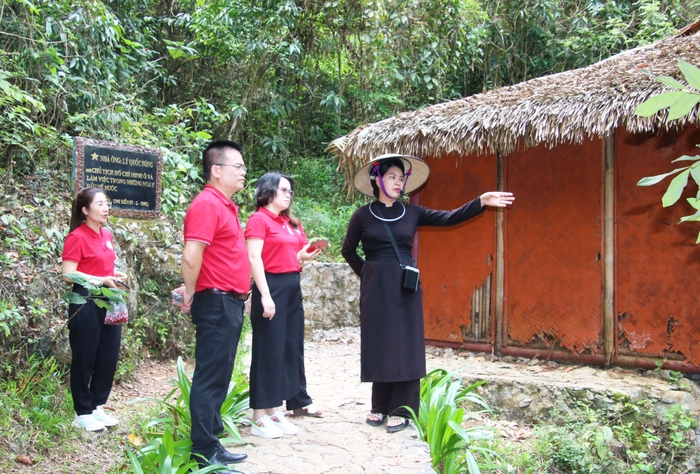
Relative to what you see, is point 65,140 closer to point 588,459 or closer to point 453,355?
point 453,355

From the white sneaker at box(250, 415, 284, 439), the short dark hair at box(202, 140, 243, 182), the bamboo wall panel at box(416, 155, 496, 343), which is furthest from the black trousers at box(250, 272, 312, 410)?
the bamboo wall panel at box(416, 155, 496, 343)

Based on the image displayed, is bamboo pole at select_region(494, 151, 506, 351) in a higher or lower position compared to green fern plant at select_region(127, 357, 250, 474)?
higher

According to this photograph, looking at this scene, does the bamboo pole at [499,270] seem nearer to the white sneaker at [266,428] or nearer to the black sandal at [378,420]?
the black sandal at [378,420]

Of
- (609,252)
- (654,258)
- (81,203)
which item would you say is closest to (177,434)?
(81,203)

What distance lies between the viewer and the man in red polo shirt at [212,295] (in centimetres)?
323

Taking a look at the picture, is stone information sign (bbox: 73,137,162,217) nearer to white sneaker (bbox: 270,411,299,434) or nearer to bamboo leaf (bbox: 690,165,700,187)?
white sneaker (bbox: 270,411,299,434)

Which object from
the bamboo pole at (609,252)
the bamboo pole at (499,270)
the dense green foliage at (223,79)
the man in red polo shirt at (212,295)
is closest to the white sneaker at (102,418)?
the dense green foliage at (223,79)

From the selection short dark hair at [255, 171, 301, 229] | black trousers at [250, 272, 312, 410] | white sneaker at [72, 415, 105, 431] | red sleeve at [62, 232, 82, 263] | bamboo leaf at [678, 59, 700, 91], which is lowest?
white sneaker at [72, 415, 105, 431]

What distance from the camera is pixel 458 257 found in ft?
22.6

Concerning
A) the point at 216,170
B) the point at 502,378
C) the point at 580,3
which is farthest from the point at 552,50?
the point at 216,170

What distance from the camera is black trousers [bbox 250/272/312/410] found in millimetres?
3992

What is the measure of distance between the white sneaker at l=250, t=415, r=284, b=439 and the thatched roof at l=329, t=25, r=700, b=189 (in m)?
3.36

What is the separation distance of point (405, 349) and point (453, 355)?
280cm

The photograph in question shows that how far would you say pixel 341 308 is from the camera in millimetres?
9289
